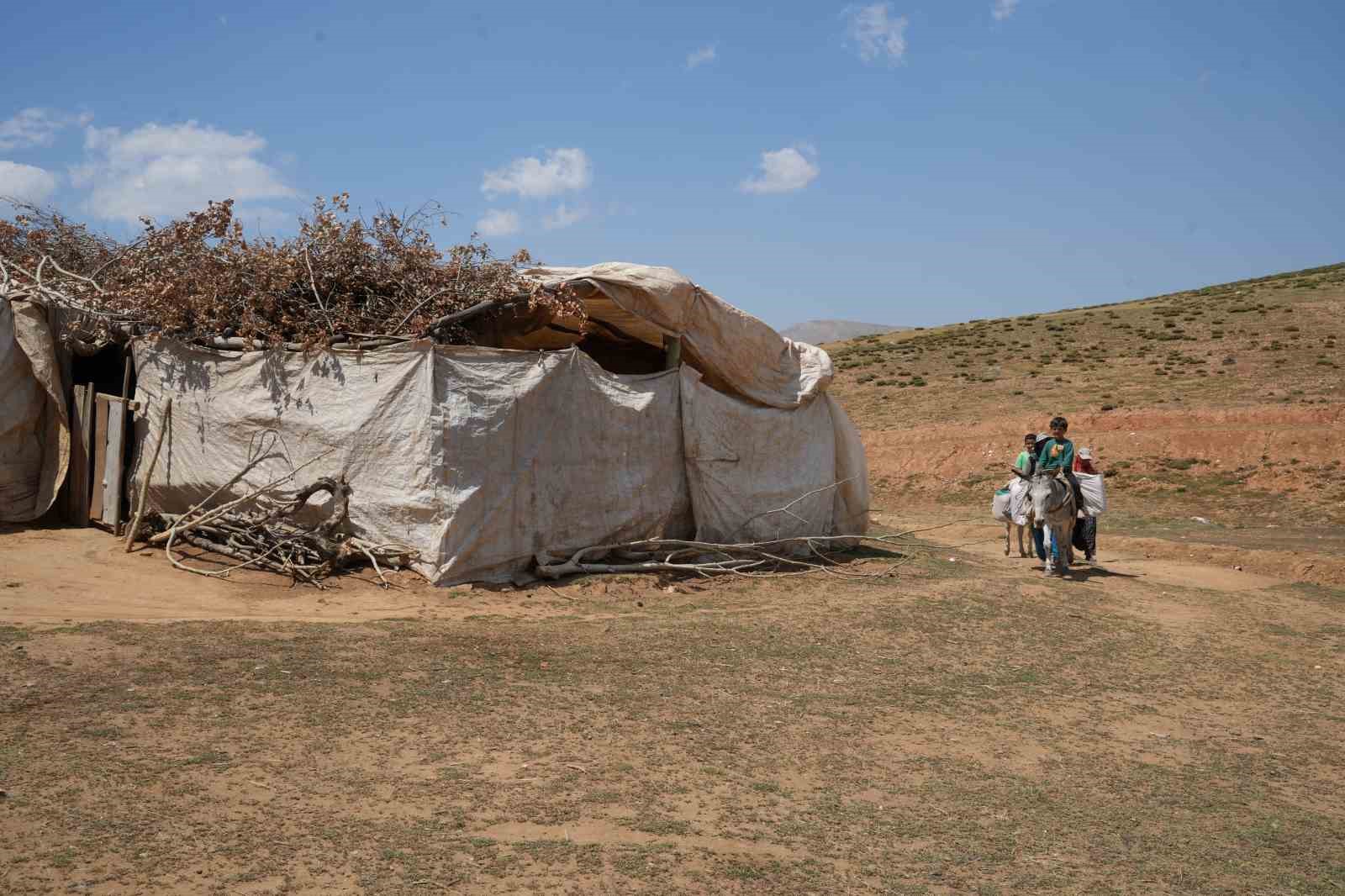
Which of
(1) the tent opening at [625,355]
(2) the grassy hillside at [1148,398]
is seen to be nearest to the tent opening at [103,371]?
(1) the tent opening at [625,355]

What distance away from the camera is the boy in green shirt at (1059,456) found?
11.9 meters

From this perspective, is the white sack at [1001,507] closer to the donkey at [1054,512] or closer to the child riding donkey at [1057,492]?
the donkey at [1054,512]

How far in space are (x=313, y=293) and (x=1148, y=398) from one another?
23167 mm

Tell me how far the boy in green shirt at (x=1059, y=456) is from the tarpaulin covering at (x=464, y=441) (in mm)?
3535

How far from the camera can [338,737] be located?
556cm

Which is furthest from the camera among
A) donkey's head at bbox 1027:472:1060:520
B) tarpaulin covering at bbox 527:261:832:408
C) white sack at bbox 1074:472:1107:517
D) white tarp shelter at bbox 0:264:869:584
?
white sack at bbox 1074:472:1107:517

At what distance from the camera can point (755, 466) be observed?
12336 mm

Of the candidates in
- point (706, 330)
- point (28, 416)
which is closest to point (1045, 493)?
point (706, 330)

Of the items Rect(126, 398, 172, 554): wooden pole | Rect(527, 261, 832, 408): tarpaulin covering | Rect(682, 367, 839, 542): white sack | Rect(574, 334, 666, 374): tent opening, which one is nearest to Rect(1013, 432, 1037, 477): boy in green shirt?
Rect(682, 367, 839, 542): white sack

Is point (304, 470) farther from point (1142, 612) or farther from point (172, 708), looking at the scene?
point (1142, 612)

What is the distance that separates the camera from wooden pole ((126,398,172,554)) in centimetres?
975

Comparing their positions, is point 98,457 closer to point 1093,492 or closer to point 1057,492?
point 1057,492

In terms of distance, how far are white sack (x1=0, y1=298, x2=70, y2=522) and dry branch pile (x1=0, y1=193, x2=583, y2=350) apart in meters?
0.30

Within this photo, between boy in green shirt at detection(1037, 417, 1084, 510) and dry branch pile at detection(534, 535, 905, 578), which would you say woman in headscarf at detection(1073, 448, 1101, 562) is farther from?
dry branch pile at detection(534, 535, 905, 578)
